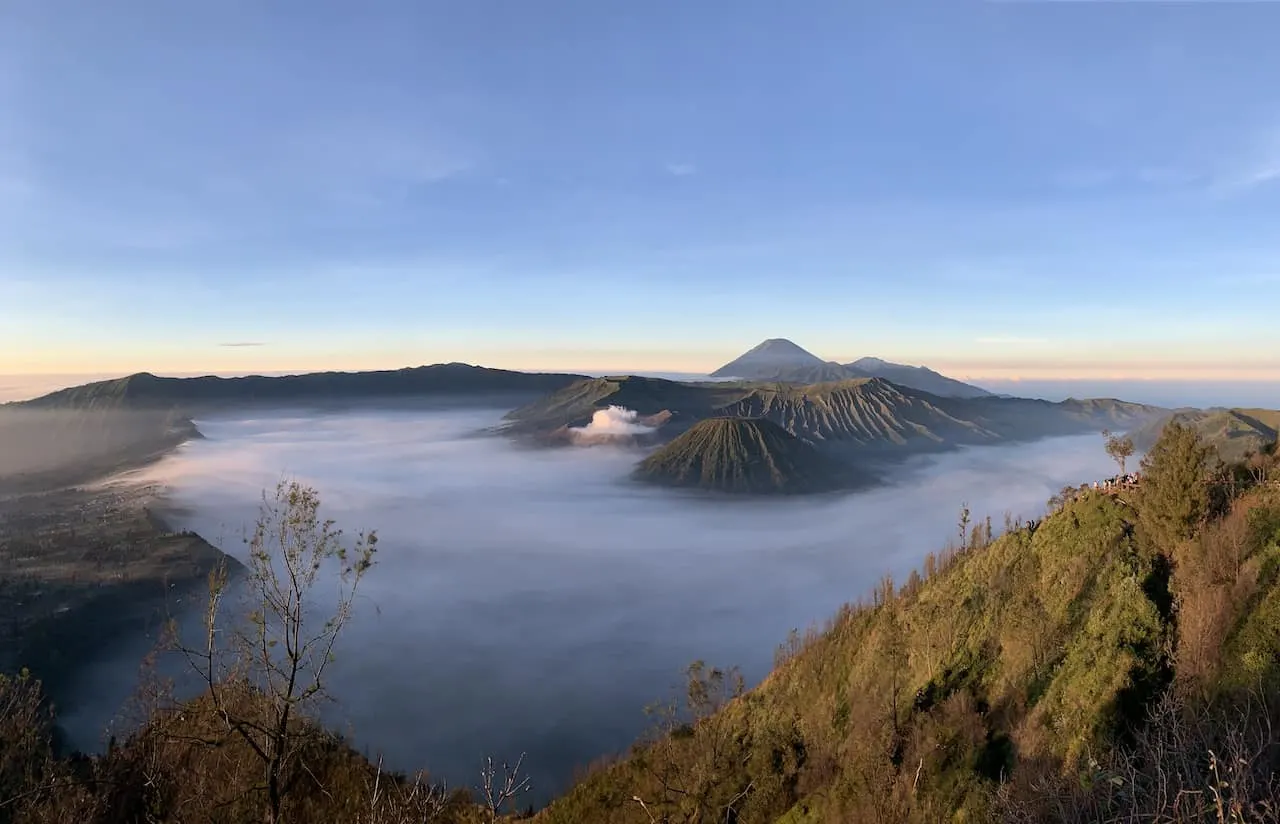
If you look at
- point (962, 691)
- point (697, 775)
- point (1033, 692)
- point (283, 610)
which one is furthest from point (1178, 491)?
point (283, 610)

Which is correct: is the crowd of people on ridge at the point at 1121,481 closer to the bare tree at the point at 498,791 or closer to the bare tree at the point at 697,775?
the bare tree at the point at 697,775

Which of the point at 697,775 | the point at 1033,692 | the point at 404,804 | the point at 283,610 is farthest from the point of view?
the point at 697,775

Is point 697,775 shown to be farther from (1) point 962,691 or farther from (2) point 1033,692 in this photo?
(2) point 1033,692

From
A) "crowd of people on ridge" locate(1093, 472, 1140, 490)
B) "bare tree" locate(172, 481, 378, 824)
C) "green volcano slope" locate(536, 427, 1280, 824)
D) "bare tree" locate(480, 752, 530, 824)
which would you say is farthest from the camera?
"crowd of people on ridge" locate(1093, 472, 1140, 490)

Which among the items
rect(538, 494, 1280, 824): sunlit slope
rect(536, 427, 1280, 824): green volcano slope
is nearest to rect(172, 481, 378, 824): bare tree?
rect(536, 427, 1280, 824): green volcano slope

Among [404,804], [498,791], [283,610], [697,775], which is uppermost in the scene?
[283,610]

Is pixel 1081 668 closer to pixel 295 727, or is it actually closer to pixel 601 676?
pixel 295 727

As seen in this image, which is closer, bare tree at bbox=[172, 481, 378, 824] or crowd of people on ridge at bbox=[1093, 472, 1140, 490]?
bare tree at bbox=[172, 481, 378, 824]

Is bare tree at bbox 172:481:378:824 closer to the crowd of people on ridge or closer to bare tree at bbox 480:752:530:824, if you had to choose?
bare tree at bbox 480:752:530:824

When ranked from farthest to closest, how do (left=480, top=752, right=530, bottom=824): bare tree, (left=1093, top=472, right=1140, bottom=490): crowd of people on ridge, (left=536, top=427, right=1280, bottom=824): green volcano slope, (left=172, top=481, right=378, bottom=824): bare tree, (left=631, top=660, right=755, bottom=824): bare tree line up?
1. (left=1093, top=472, right=1140, bottom=490): crowd of people on ridge
2. (left=631, top=660, right=755, bottom=824): bare tree
3. (left=536, top=427, right=1280, bottom=824): green volcano slope
4. (left=172, top=481, right=378, bottom=824): bare tree
5. (left=480, top=752, right=530, bottom=824): bare tree
